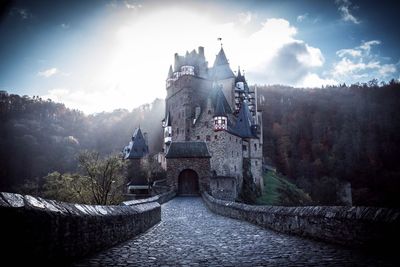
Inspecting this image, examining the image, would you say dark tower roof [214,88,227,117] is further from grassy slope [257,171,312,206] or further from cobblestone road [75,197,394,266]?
cobblestone road [75,197,394,266]

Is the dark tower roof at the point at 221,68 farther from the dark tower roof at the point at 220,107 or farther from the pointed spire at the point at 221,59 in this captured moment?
the dark tower roof at the point at 220,107

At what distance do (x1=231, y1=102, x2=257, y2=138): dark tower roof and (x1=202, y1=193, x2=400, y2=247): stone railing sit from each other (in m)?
38.7

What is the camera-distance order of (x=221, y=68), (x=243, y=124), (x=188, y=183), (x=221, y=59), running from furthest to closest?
(x=221, y=59)
(x=221, y=68)
(x=243, y=124)
(x=188, y=183)

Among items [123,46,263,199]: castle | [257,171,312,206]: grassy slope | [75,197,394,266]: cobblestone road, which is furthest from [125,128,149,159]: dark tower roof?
[75,197,394,266]: cobblestone road

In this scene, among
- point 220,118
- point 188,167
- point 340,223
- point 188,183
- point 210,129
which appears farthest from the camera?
point 210,129

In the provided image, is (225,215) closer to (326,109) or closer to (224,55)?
(224,55)

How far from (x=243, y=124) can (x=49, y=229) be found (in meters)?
45.9

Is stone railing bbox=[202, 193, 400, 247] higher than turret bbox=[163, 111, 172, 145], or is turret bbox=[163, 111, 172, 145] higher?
turret bbox=[163, 111, 172, 145]

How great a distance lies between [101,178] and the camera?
31016mm

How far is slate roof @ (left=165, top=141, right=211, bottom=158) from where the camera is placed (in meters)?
28.3

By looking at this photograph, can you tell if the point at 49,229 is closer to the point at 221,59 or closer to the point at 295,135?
the point at 221,59

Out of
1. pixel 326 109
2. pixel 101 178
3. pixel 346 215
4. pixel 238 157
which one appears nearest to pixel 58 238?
pixel 346 215

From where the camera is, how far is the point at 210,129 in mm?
44844

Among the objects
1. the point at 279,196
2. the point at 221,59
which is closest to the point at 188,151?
the point at 279,196
